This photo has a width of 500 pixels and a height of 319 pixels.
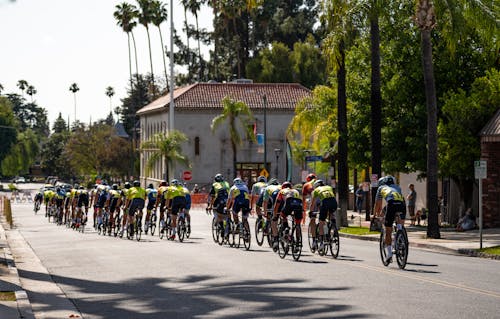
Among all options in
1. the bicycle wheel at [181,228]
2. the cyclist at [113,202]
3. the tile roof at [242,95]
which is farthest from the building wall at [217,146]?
the bicycle wheel at [181,228]

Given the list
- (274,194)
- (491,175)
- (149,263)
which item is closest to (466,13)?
(491,175)

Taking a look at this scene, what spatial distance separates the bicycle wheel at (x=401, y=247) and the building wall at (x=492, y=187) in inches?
712

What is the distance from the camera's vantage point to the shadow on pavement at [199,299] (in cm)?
1370

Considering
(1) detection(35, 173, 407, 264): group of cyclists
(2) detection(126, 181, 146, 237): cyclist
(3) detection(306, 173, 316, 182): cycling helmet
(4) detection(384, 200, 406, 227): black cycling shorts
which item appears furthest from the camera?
(2) detection(126, 181, 146, 237): cyclist

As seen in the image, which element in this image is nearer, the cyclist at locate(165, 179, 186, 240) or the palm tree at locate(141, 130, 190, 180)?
the cyclist at locate(165, 179, 186, 240)

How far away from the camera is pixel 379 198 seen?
68.3 feet

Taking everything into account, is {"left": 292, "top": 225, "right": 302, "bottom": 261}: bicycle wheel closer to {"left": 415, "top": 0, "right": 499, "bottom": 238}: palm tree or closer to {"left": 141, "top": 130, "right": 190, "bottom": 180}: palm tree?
{"left": 415, "top": 0, "right": 499, "bottom": 238}: palm tree

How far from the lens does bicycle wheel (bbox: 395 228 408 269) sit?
19.7 m

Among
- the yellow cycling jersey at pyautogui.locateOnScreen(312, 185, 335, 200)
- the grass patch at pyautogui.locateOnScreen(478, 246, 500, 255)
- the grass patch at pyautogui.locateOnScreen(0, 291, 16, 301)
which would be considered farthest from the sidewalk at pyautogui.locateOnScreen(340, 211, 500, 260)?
the grass patch at pyautogui.locateOnScreen(0, 291, 16, 301)

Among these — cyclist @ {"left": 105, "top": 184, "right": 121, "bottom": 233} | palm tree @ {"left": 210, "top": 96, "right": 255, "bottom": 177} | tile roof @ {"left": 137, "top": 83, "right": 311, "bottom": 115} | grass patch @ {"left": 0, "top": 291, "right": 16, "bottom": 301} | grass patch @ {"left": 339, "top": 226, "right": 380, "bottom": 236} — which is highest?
tile roof @ {"left": 137, "top": 83, "right": 311, "bottom": 115}

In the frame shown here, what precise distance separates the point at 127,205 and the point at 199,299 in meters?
18.9

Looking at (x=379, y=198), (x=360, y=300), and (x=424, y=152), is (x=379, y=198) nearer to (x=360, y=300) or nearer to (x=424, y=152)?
(x=360, y=300)

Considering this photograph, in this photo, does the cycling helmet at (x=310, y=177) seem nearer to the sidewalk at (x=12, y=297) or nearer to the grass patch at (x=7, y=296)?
the sidewalk at (x=12, y=297)

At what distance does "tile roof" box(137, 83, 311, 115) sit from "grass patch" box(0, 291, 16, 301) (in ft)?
236
